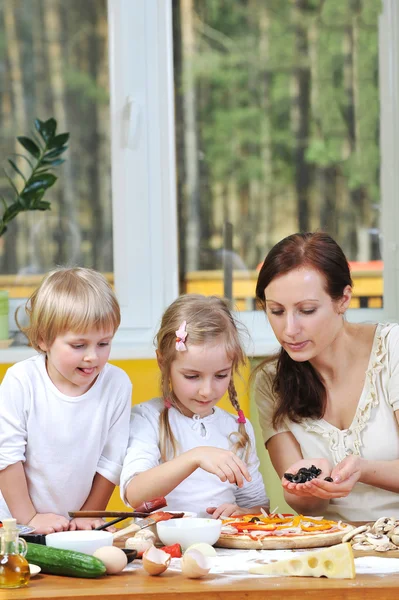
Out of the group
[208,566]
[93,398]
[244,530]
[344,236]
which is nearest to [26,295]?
[344,236]

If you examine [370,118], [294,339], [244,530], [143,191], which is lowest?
[244,530]

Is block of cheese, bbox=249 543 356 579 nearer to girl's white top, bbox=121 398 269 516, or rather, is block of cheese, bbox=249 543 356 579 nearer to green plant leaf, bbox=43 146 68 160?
girl's white top, bbox=121 398 269 516

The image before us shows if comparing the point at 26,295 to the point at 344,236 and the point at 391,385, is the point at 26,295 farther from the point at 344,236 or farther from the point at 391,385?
the point at 391,385

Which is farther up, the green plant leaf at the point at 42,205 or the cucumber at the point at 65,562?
the green plant leaf at the point at 42,205

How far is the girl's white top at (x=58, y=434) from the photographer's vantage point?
2057 mm

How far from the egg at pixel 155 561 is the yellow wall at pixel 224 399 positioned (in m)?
1.59

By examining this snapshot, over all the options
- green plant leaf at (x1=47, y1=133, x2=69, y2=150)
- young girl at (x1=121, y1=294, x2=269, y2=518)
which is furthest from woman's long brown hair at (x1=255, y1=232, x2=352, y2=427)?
green plant leaf at (x1=47, y1=133, x2=69, y2=150)

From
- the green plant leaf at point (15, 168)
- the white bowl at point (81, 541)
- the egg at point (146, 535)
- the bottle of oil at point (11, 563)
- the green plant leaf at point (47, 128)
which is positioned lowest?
the egg at point (146, 535)

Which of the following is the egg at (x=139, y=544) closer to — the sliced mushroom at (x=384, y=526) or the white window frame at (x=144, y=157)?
the sliced mushroom at (x=384, y=526)

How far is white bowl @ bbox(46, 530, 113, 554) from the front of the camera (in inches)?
60.7

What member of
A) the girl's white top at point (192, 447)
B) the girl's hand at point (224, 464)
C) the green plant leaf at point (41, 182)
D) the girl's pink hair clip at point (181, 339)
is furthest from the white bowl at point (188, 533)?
the green plant leaf at point (41, 182)

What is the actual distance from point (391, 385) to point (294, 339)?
0.95 ft

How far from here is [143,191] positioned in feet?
11.4

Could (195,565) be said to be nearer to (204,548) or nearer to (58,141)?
(204,548)
